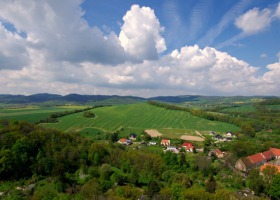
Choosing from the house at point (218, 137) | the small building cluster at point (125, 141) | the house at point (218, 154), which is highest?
the small building cluster at point (125, 141)

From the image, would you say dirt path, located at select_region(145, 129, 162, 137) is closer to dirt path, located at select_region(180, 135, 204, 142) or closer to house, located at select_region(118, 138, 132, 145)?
dirt path, located at select_region(180, 135, 204, 142)

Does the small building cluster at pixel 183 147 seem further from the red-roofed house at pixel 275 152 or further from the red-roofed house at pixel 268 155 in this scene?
the red-roofed house at pixel 275 152

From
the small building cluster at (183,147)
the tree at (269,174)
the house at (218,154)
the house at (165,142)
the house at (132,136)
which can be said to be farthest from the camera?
the house at (132,136)

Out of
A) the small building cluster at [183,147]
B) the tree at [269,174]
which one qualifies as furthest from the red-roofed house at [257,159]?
the small building cluster at [183,147]

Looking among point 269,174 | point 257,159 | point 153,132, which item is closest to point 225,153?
point 257,159

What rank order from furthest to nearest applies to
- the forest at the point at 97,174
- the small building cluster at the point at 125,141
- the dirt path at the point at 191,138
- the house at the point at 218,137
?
the house at the point at 218,137
the dirt path at the point at 191,138
the small building cluster at the point at 125,141
the forest at the point at 97,174

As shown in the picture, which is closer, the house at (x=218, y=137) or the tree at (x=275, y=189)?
the tree at (x=275, y=189)

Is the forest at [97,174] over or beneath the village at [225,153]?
over

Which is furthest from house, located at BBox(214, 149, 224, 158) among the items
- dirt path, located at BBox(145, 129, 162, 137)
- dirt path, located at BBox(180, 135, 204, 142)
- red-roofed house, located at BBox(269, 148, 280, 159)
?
dirt path, located at BBox(145, 129, 162, 137)
